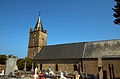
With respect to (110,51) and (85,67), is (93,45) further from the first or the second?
(85,67)

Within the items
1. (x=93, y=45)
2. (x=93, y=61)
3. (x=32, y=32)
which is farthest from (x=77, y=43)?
(x=32, y=32)

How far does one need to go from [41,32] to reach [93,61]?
62.8ft

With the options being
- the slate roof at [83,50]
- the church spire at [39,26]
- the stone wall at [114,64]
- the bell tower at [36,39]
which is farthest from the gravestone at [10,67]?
the church spire at [39,26]

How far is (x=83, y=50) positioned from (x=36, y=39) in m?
15.6

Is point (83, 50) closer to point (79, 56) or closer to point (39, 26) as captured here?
point (79, 56)

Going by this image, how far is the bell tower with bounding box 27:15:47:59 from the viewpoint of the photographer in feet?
105

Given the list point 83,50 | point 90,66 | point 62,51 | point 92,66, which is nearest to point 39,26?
point 62,51

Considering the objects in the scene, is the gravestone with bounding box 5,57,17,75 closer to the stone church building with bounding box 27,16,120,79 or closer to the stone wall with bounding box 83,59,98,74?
the stone church building with bounding box 27,16,120,79

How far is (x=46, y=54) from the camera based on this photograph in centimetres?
2872

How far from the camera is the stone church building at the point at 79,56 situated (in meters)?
20.8

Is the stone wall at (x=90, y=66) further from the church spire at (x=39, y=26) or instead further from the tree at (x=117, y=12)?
the church spire at (x=39, y=26)

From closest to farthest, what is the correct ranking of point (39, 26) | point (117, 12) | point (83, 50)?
Answer: point (117, 12)
point (83, 50)
point (39, 26)

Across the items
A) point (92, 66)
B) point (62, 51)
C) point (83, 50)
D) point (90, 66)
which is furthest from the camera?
point (62, 51)

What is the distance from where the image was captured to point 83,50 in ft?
81.0
